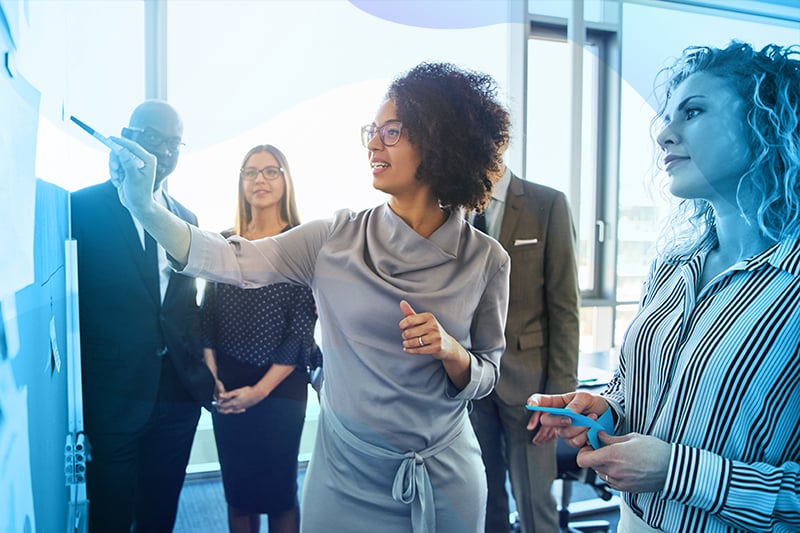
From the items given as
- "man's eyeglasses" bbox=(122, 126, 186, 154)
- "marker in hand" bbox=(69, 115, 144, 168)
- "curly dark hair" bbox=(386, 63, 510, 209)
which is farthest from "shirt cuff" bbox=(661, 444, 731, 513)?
"man's eyeglasses" bbox=(122, 126, 186, 154)

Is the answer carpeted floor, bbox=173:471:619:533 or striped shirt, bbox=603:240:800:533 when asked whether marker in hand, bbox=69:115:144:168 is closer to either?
carpeted floor, bbox=173:471:619:533

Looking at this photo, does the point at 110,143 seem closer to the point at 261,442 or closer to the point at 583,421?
the point at 261,442

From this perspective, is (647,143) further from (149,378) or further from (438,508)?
(149,378)

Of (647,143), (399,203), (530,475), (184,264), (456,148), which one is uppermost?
(647,143)

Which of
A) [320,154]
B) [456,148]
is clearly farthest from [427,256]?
[320,154]

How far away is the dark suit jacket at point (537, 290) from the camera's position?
185 centimetres

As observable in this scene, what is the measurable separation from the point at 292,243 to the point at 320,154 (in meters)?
0.60

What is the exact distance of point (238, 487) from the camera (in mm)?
1690

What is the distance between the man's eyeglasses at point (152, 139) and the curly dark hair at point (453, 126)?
64cm

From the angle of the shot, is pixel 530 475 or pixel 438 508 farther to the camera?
pixel 530 475

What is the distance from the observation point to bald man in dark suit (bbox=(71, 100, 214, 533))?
4.51ft

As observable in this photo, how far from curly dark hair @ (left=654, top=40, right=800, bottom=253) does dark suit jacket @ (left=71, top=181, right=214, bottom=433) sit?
50.4 inches

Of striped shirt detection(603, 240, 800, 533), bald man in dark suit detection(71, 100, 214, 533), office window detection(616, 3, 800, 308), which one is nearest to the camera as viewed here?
striped shirt detection(603, 240, 800, 533)

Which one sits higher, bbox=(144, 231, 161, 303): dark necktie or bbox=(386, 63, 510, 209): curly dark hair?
bbox=(386, 63, 510, 209): curly dark hair
